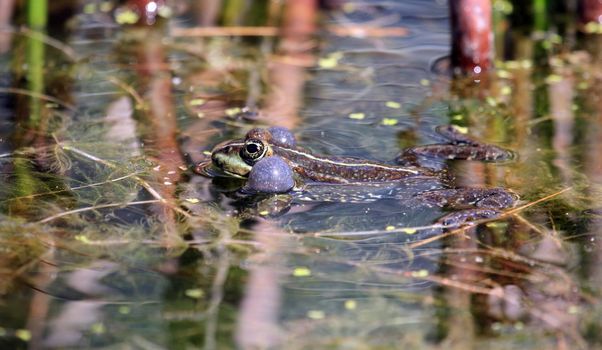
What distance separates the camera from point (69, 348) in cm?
448

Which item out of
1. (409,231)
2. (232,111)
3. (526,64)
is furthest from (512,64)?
(409,231)

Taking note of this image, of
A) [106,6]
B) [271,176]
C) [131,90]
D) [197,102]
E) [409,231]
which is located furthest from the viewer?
[106,6]

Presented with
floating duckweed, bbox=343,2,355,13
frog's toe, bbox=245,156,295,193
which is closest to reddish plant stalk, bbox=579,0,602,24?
floating duckweed, bbox=343,2,355,13

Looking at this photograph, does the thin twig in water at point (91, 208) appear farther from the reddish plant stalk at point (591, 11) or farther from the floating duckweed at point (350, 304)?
the reddish plant stalk at point (591, 11)

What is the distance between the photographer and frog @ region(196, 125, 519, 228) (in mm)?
6129

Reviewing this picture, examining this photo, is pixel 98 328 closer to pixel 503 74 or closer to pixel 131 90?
pixel 131 90

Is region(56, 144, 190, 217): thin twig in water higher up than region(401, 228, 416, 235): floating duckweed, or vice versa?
region(56, 144, 190, 217): thin twig in water

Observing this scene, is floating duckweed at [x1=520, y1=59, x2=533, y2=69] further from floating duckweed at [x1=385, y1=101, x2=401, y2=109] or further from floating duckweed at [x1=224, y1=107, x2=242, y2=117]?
floating duckweed at [x1=224, y1=107, x2=242, y2=117]

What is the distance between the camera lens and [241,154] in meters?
6.45

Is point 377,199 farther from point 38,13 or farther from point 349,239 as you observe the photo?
point 38,13

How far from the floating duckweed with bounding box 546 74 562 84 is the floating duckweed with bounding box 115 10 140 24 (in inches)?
175

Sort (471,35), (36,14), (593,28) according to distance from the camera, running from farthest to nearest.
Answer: (593,28) → (36,14) → (471,35)

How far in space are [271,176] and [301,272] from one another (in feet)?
3.92

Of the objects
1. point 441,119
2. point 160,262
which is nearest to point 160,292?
point 160,262
